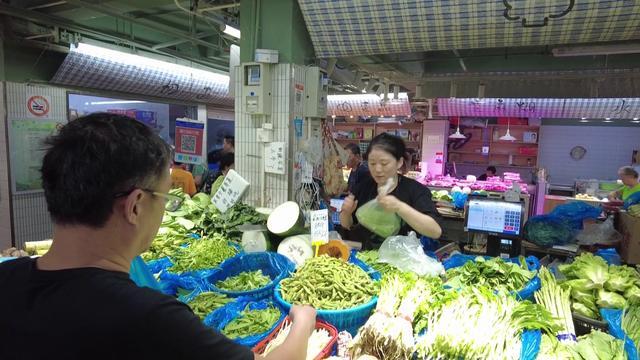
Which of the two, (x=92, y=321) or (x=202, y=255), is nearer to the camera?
(x=92, y=321)

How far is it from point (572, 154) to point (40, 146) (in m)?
14.4

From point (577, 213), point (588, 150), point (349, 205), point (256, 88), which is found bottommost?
point (577, 213)

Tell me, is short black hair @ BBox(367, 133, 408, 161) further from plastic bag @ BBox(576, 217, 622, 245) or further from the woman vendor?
plastic bag @ BBox(576, 217, 622, 245)

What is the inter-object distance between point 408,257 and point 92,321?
6.69 feet

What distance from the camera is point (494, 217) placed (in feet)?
12.5

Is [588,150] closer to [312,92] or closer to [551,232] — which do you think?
[551,232]

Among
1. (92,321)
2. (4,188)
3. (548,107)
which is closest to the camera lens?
(92,321)

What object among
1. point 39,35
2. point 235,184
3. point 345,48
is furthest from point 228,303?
point 39,35

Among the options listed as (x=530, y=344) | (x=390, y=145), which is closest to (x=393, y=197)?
(x=390, y=145)

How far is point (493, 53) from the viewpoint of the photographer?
7.12 m

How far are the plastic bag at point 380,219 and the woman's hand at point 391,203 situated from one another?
19 centimetres

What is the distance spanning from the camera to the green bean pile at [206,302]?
79.0 inches

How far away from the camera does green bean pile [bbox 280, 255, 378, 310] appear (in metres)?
1.93

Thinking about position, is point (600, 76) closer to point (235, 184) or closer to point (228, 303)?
point (235, 184)
